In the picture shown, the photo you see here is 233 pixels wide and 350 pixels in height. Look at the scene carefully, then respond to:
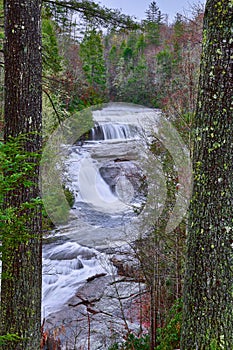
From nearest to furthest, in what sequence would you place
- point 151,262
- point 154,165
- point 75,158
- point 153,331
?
1. point 153,331
2. point 151,262
3. point 154,165
4. point 75,158

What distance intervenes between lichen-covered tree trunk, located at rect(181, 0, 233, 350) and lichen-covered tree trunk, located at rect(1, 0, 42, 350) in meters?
1.17

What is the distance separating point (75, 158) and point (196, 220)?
1152cm

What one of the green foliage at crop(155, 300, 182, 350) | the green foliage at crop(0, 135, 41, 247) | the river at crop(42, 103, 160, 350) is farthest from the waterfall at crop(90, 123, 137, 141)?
the green foliage at crop(0, 135, 41, 247)

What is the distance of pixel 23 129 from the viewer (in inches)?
104

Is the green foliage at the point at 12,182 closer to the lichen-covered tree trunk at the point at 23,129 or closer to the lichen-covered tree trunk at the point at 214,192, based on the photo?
the lichen-covered tree trunk at the point at 23,129

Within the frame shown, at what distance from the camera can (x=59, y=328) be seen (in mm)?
5488

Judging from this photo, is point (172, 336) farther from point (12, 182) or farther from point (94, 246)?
point (94, 246)

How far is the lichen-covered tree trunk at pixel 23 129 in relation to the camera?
259 centimetres

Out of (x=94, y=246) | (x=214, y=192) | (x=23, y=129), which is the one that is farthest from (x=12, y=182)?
(x=94, y=246)

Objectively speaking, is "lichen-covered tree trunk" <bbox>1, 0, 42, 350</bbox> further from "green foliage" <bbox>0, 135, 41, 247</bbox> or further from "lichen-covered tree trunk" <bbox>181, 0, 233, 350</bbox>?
"lichen-covered tree trunk" <bbox>181, 0, 233, 350</bbox>

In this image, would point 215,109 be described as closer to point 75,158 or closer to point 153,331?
point 153,331

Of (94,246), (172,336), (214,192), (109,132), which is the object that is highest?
(109,132)

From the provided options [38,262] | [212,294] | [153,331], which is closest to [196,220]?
[212,294]

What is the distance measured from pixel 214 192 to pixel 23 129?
143cm
